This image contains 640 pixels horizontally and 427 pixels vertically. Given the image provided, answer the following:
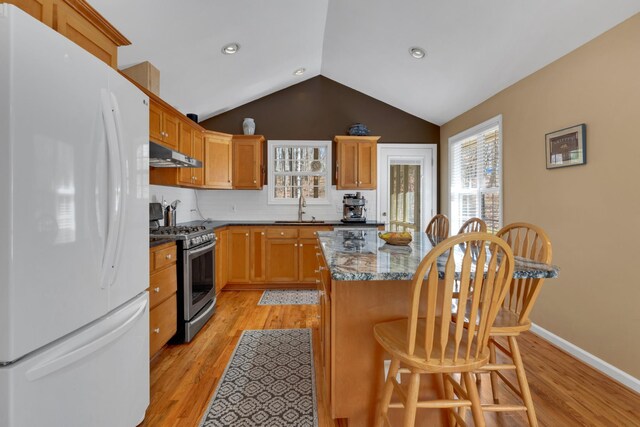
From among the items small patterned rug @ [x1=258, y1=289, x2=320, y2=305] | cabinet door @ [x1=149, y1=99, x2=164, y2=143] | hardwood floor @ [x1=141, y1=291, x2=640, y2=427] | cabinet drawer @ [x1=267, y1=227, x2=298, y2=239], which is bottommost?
hardwood floor @ [x1=141, y1=291, x2=640, y2=427]

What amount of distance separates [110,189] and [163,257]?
1.23 meters

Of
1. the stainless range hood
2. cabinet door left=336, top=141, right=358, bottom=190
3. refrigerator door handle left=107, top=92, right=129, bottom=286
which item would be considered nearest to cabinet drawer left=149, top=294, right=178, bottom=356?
refrigerator door handle left=107, top=92, right=129, bottom=286

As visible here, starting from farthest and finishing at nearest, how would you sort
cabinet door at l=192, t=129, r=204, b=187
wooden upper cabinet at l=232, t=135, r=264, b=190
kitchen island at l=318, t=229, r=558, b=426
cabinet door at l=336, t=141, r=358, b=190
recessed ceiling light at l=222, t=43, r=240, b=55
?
cabinet door at l=336, t=141, r=358, b=190
wooden upper cabinet at l=232, t=135, r=264, b=190
cabinet door at l=192, t=129, r=204, b=187
recessed ceiling light at l=222, t=43, r=240, b=55
kitchen island at l=318, t=229, r=558, b=426

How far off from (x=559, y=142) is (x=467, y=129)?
5.19ft

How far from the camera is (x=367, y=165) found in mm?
4781

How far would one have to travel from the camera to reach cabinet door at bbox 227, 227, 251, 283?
170 inches

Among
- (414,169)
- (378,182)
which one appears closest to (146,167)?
(378,182)

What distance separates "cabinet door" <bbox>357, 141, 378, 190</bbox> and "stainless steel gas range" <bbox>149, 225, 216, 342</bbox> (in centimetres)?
242

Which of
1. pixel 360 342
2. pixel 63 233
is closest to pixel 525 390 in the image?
pixel 360 342

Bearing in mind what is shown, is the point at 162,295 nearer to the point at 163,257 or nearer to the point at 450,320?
the point at 163,257

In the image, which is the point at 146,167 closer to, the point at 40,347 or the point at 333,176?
the point at 40,347

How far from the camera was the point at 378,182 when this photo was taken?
5059 millimetres

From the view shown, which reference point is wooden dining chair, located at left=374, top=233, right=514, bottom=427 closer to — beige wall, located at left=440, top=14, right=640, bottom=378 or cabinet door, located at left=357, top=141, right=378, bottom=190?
beige wall, located at left=440, top=14, right=640, bottom=378

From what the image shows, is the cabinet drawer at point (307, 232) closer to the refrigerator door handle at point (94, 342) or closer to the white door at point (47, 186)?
the refrigerator door handle at point (94, 342)
